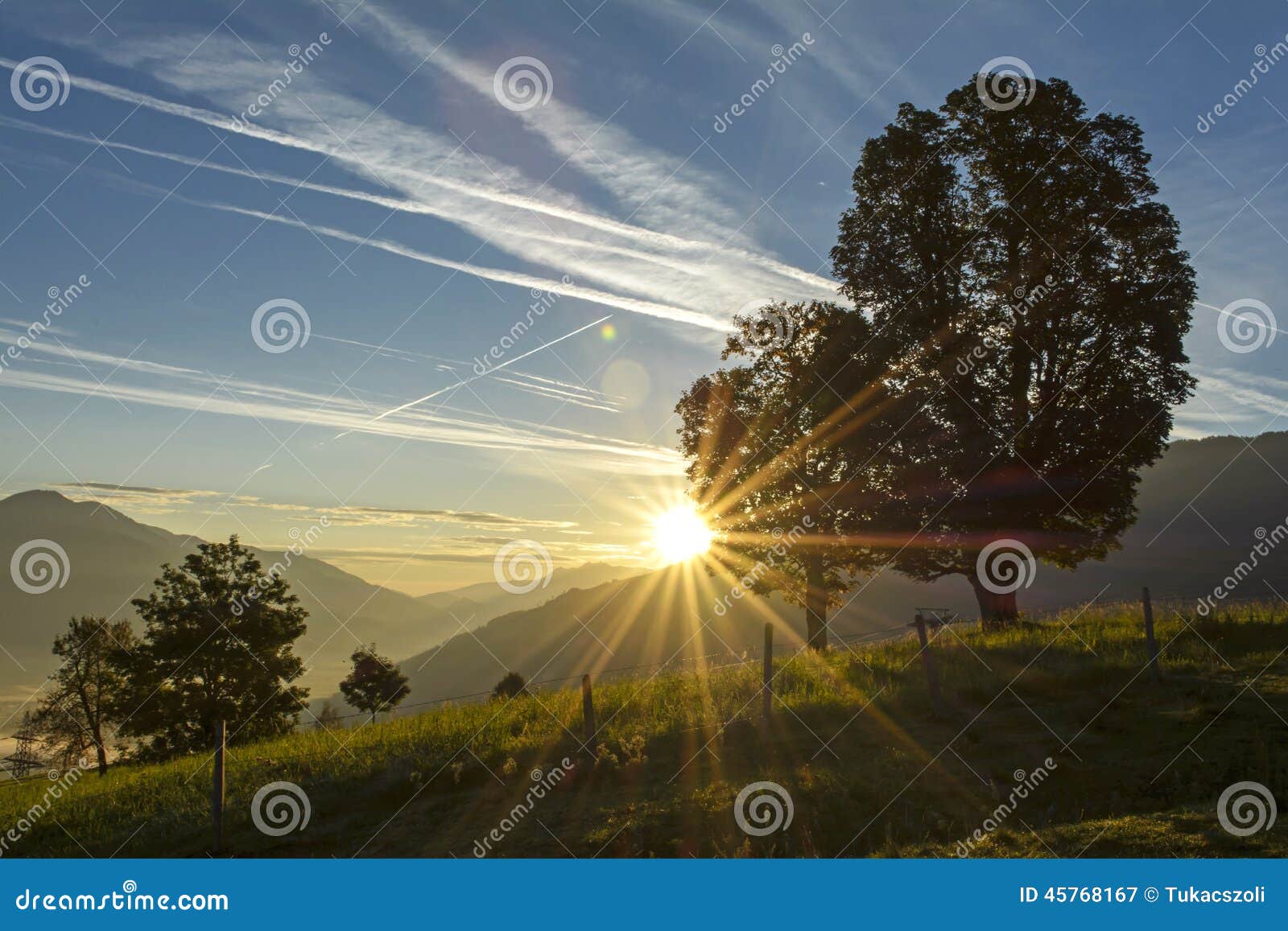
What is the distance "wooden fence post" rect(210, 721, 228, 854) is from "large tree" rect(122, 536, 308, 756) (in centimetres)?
3504

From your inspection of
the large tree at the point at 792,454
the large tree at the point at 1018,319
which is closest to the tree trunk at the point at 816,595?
the large tree at the point at 792,454

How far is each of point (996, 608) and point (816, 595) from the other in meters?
7.61

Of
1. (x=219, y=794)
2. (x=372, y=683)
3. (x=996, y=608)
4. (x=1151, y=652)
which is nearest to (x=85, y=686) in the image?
(x=372, y=683)

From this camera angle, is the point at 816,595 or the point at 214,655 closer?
the point at 816,595

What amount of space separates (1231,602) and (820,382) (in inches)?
730

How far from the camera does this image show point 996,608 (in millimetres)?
30281

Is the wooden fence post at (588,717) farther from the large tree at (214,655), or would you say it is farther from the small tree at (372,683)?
the small tree at (372,683)

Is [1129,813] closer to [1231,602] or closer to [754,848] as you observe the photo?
[754,848]

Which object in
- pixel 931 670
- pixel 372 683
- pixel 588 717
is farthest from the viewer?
pixel 372 683

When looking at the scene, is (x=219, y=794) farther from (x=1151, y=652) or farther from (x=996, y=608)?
(x=996, y=608)

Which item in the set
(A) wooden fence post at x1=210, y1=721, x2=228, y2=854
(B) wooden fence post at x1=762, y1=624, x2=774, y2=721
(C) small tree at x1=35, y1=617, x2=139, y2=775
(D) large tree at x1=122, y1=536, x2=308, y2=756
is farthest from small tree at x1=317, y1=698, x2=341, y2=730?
(B) wooden fence post at x1=762, y1=624, x2=774, y2=721

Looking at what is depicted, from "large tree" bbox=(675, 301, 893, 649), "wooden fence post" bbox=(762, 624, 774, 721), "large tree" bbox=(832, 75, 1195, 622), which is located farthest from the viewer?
"large tree" bbox=(675, 301, 893, 649)

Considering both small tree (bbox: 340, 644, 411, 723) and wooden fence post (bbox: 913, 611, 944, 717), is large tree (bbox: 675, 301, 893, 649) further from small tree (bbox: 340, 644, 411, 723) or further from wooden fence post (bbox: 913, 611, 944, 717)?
small tree (bbox: 340, 644, 411, 723)

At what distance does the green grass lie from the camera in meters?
13.6
